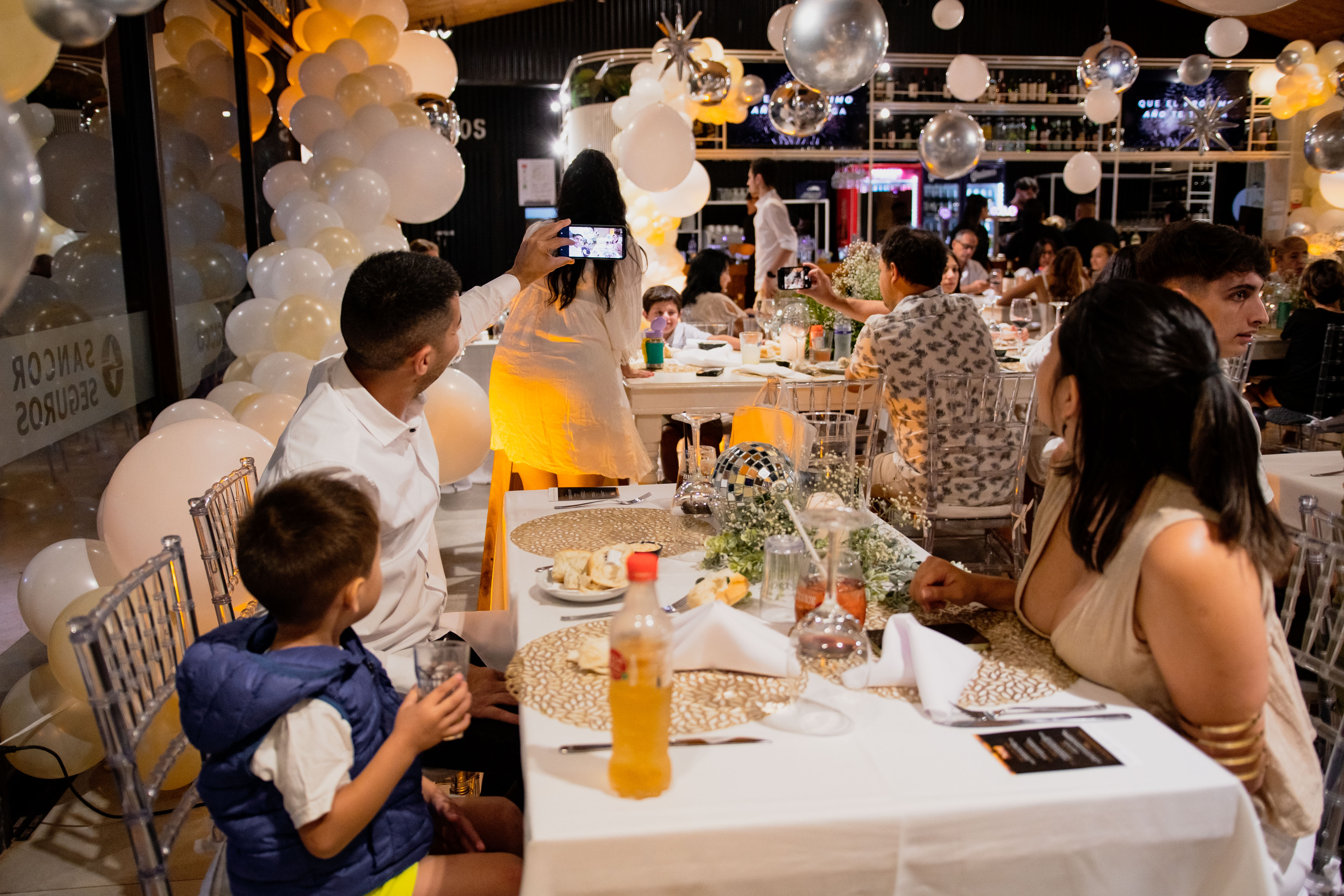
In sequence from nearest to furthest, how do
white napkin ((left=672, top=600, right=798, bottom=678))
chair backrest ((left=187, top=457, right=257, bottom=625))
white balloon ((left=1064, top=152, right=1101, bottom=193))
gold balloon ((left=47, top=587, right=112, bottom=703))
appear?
1. white napkin ((left=672, top=600, right=798, bottom=678))
2. chair backrest ((left=187, top=457, right=257, bottom=625))
3. gold balloon ((left=47, top=587, right=112, bottom=703))
4. white balloon ((left=1064, top=152, right=1101, bottom=193))

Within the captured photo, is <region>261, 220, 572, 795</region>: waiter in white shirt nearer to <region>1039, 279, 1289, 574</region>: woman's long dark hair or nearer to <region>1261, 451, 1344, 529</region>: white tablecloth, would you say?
<region>1039, 279, 1289, 574</region>: woman's long dark hair

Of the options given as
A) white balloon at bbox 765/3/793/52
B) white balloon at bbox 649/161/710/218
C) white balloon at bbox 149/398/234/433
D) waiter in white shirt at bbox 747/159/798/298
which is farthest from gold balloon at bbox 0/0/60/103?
waiter in white shirt at bbox 747/159/798/298

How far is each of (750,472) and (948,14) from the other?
7397 millimetres

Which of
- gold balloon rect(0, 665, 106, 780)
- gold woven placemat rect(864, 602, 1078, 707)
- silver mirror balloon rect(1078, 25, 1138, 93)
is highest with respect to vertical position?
silver mirror balloon rect(1078, 25, 1138, 93)

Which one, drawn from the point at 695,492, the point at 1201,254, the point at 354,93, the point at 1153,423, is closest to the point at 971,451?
the point at 1201,254

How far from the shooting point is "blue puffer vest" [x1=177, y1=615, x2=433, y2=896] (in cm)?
116

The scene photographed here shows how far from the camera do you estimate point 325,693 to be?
1.20m

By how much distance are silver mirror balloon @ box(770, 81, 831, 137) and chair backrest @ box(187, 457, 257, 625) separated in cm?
476

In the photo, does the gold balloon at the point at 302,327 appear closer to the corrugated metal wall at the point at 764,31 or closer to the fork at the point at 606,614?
the fork at the point at 606,614

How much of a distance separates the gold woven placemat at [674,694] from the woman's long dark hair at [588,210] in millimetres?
2289

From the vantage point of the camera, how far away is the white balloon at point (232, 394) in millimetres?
3344

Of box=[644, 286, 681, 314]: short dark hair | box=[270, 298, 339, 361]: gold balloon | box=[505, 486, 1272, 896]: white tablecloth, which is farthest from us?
box=[644, 286, 681, 314]: short dark hair

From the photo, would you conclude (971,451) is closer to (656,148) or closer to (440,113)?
(656,148)

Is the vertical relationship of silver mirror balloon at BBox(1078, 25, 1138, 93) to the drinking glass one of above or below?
above
